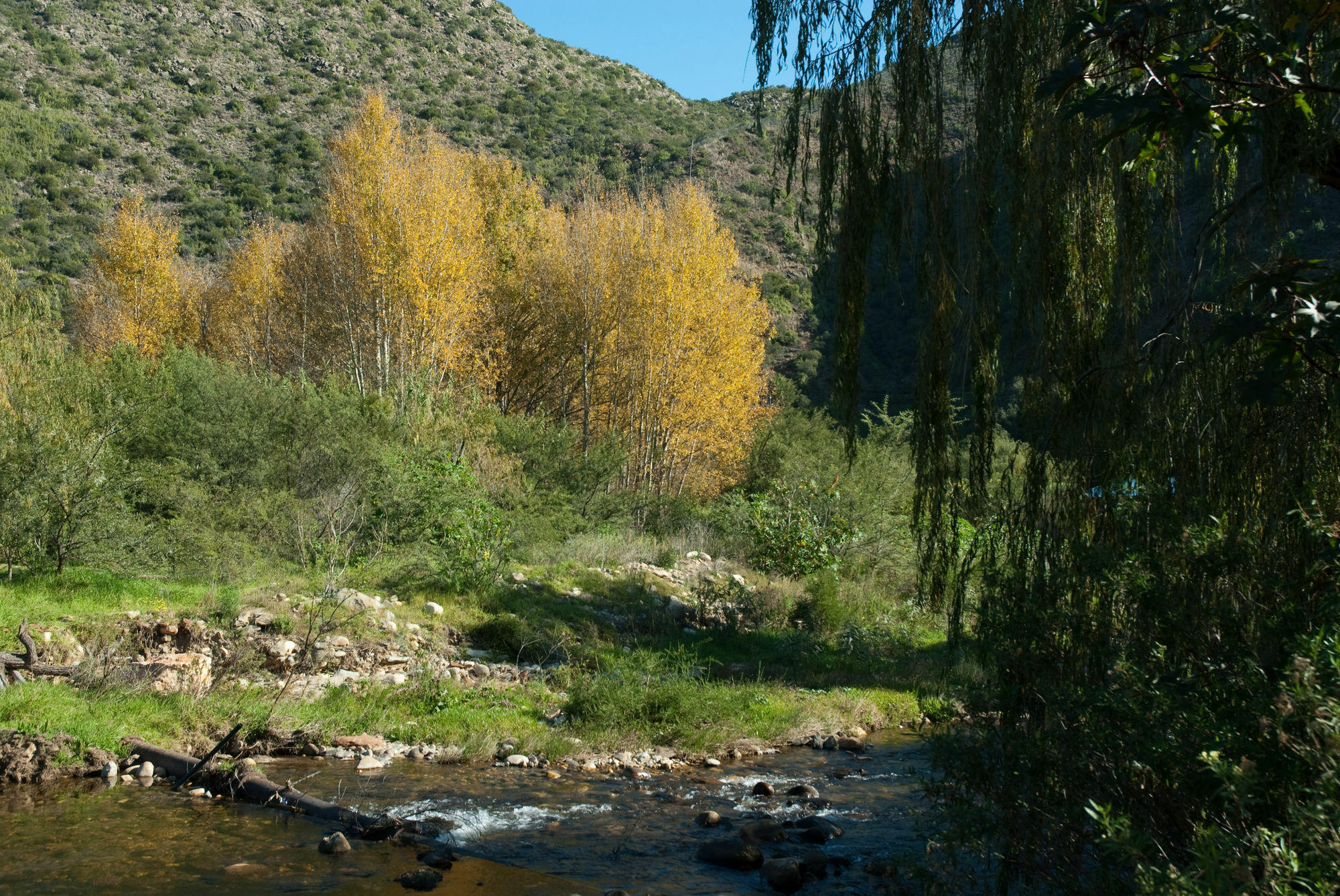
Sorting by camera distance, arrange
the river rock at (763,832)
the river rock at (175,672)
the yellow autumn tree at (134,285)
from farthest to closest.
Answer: the yellow autumn tree at (134,285), the river rock at (175,672), the river rock at (763,832)

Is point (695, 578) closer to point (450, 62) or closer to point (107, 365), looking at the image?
point (107, 365)

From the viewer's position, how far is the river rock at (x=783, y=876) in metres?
5.38

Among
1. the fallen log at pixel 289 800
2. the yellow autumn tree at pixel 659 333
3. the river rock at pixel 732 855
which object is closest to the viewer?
the river rock at pixel 732 855

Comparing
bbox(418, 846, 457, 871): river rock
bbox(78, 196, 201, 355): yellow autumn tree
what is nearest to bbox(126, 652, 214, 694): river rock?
bbox(418, 846, 457, 871): river rock

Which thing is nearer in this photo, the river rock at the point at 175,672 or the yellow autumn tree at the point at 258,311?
the river rock at the point at 175,672

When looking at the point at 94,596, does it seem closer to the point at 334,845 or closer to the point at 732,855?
the point at 334,845

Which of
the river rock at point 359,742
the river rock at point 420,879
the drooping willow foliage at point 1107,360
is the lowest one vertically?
the river rock at point 359,742

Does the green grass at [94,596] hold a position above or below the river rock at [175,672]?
above

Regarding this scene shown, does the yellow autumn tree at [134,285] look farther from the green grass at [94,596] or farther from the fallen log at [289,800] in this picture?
the fallen log at [289,800]

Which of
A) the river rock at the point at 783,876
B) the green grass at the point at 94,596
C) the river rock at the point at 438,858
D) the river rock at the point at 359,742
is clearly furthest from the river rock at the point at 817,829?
the green grass at the point at 94,596

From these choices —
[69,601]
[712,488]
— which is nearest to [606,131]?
[712,488]

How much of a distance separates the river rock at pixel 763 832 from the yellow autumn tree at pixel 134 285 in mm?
27419

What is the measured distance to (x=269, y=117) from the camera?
50156mm

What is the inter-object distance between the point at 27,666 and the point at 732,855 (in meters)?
5.77
